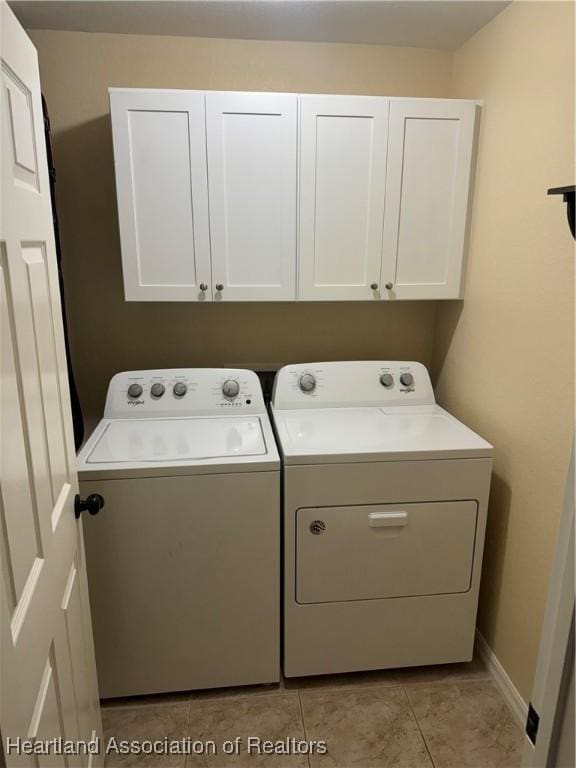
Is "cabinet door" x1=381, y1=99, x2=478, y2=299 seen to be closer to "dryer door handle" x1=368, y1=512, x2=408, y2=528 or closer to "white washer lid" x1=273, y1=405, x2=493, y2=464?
"white washer lid" x1=273, y1=405, x2=493, y2=464

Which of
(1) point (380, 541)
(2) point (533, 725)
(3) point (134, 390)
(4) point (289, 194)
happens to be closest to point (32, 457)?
(2) point (533, 725)

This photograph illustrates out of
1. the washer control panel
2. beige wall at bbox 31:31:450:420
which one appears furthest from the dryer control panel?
beige wall at bbox 31:31:450:420

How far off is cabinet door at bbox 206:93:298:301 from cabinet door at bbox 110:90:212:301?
0.05 m

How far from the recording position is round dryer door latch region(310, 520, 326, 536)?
1.67 metres

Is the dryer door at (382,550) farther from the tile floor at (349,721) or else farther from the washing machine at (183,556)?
the tile floor at (349,721)

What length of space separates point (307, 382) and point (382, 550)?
0.70m

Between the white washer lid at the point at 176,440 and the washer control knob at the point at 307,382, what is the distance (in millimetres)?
241

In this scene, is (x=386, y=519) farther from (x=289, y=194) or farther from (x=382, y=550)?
(x=289, y=194)

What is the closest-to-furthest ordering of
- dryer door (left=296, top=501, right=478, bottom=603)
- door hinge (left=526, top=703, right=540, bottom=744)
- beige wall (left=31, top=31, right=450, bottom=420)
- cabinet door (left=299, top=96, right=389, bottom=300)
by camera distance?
1. door hinge (left=526, top=703, right=540, bottom=744)
2. dryer door (left=296, top=501, right=478, bottom=603)
3. cabinet door (left=299, top=96, right=389, bottom=300)
4. beige wall (left=31, top=31, right=450, bottom=420)

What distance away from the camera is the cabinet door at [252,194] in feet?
5.76

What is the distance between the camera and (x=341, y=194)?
6.13 ft

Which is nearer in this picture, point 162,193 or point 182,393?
point 162,193

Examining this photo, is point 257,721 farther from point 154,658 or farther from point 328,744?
point 154,658

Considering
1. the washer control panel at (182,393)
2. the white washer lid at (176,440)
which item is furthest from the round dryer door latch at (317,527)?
the washer control panel at (182,393)
